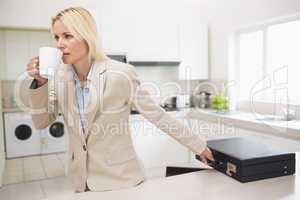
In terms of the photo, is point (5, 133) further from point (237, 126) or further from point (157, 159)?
point (237, 126)

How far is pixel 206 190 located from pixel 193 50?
10.4 ft

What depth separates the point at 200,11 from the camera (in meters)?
4.22

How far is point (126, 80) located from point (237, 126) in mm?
2111

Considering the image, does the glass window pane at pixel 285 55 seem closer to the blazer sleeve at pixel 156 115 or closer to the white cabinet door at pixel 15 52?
the blazer sleeve at pixel 156 115

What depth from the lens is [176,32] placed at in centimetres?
387

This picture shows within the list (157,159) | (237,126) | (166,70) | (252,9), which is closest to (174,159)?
(157,159)

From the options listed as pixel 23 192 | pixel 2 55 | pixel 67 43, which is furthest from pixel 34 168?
pixel 67 43

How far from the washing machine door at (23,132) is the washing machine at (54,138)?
0.20m

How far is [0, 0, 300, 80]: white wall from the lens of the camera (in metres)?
3.12

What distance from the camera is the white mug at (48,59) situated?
3.59 feet

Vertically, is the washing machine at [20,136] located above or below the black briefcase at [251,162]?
below

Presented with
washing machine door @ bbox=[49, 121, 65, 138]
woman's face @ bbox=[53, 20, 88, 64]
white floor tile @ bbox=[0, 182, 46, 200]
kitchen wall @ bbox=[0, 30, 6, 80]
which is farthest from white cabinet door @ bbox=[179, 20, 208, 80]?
woman's face @ bbox=[53, 20, 88, 64]

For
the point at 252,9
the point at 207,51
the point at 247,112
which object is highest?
the point at 252,9

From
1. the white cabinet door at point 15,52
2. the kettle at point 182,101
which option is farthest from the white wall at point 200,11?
the white cabinet door at point 15,52
